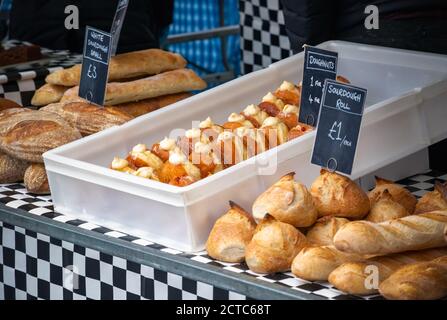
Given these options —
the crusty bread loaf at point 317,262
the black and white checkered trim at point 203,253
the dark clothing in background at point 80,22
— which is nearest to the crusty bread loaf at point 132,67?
the black and white checkered trim at point 203,253

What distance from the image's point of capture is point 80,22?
507 cm

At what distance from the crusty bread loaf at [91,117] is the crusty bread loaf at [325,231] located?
101 cm

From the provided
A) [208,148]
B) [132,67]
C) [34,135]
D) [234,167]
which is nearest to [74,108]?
[34,135]

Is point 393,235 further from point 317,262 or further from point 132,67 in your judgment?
point 132,67

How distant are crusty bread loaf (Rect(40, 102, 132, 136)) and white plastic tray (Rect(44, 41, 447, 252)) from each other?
154 mm

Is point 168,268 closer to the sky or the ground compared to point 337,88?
closer to the ground

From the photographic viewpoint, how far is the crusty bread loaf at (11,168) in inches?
124

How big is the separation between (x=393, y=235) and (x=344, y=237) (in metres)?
0.13

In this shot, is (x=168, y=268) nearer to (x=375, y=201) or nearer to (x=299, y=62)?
(x=375, y=201)

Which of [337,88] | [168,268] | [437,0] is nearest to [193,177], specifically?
[168,268]

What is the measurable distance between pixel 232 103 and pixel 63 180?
0.80 m

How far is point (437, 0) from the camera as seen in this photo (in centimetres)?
357

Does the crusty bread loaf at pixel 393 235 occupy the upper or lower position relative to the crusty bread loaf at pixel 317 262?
upper

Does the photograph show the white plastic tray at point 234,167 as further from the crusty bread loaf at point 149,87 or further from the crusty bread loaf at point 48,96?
the crusty bread loaf at point 48,96
